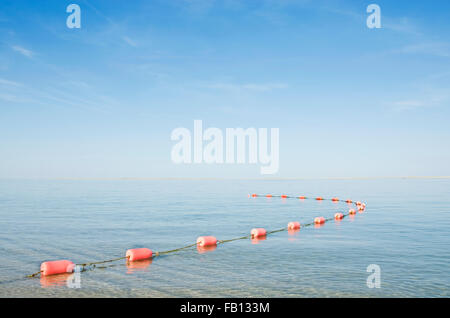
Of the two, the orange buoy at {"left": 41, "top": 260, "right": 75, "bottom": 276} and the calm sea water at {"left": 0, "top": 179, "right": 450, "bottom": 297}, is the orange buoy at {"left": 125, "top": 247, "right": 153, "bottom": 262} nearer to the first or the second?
the calm sea water at {"left": 0, "top": 179, "right": 450, "bottom": 297}

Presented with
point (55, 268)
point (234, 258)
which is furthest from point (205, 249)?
point (55, 268)

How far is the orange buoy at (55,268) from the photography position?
52.9 ft

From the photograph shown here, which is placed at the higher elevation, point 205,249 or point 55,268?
point 55,268

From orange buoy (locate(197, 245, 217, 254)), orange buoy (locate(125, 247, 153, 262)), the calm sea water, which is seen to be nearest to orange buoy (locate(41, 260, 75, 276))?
the calm sea water

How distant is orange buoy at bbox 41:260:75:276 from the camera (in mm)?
16125

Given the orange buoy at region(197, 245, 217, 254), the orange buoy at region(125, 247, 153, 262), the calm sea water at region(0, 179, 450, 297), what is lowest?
the orange buoy at region(197, 245, 217, 254)

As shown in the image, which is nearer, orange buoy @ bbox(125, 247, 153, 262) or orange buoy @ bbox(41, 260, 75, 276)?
orange buoy @ bbox(41, 260, 75, 276)

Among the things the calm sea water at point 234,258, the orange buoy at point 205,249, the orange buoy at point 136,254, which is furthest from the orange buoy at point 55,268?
the orange buoy at point 205,249

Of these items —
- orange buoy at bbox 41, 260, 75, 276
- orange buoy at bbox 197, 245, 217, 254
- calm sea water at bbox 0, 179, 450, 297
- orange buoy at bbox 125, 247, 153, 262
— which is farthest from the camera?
orange buoy at bbox 197, 245, 217, 254

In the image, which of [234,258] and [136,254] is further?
[234,258]

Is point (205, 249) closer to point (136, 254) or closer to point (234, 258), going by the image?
point (234, 258)

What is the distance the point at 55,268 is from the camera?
16.3 meters
